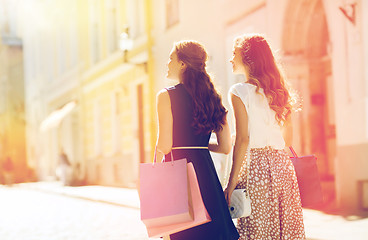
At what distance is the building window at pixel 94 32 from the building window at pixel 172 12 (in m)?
6.27

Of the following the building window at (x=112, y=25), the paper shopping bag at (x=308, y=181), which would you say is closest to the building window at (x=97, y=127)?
the building window at (x=112, y=25)

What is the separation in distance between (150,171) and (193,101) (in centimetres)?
48

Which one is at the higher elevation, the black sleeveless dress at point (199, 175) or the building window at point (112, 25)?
the building window at point (112, 25)

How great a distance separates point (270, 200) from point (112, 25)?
18722 mm

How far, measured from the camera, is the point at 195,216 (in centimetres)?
342

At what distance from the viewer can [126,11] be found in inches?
797

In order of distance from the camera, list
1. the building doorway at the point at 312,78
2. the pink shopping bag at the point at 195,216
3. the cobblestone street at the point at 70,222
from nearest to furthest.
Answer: the pink shopping bag at the point at 195,216, the cobblestone street at the point at 70,222, the building doorway at the point at 312,78

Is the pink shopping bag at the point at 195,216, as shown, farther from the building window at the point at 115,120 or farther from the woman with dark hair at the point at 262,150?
the building window at the point at 115,120

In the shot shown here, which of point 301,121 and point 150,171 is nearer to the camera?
point 150,171

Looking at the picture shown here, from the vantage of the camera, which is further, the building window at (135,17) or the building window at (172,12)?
the building window at (135,17)

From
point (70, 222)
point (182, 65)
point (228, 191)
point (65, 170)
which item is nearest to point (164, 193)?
point (228, 191)

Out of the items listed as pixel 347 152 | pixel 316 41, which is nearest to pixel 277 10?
pixel 316 41

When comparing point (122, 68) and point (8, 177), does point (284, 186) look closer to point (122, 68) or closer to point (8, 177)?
point (122, 68)

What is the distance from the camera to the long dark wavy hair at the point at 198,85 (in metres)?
3.54
